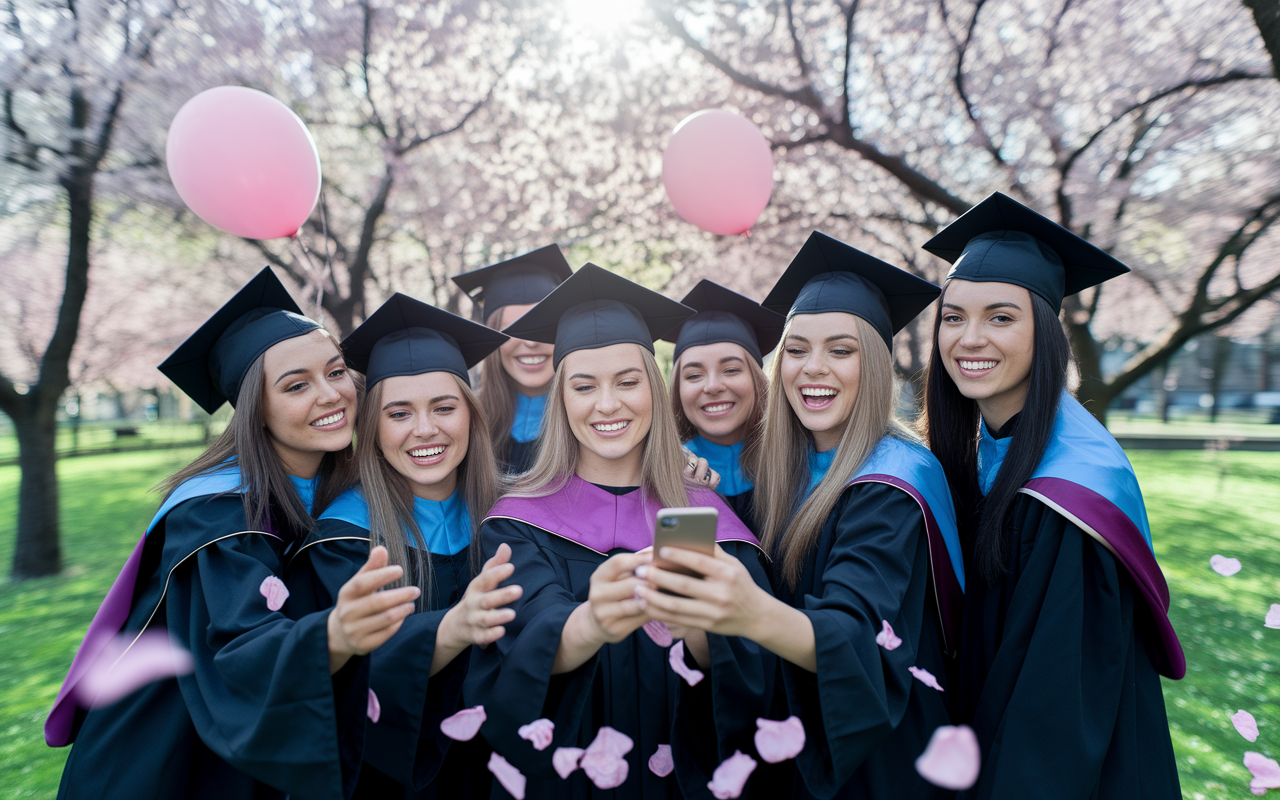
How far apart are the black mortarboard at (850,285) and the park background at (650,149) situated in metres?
3.26

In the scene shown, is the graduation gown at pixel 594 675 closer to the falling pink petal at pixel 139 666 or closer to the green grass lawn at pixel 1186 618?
the falling pink petal at pixel 139 666

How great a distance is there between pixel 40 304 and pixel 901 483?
18300 millimetres

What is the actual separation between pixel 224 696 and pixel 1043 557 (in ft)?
8.11

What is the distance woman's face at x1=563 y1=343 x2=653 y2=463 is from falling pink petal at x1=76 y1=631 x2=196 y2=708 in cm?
148

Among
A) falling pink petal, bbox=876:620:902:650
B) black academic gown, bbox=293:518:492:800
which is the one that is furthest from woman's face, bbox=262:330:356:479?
falling pink petal, bbox=876:620:902:650

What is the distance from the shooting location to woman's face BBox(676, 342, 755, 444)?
336 cm

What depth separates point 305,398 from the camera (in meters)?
2.54

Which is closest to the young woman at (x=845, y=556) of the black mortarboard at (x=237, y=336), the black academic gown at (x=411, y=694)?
the black academic gown at (x=411, y=694)

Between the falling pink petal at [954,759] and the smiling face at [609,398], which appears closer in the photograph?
the falling pink petal at [954,759]

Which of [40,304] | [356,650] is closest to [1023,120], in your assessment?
[356,650]

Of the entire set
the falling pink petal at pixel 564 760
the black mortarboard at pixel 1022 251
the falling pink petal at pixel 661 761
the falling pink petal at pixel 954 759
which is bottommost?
the falling pink petal at pixel 661 761

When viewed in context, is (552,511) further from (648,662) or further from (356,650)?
(356,650)

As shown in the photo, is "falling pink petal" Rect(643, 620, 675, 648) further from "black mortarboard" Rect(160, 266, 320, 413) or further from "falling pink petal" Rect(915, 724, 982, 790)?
"black mortarboard" Rect(160, 266, 320, 413)

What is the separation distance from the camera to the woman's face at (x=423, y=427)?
99.2 inches
